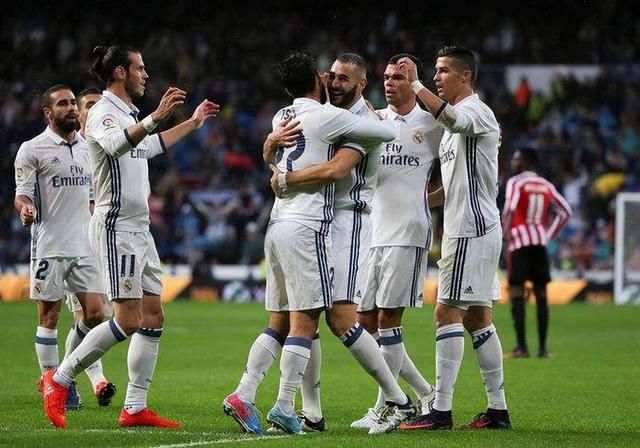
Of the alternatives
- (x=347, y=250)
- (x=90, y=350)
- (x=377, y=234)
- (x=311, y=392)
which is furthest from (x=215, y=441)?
(x=377, y=234)

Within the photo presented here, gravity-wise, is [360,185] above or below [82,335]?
above

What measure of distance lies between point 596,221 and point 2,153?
45.4 feet

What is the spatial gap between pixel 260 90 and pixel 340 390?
20.9 meters

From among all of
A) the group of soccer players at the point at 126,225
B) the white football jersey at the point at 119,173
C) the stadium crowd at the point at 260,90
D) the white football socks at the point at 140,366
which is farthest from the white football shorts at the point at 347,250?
the stadium crowd at the point at 260,90

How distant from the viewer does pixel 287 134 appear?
313 inches

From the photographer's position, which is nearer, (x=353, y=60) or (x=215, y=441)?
(x=215, y=441)

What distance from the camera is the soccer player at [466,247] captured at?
8.51 meters

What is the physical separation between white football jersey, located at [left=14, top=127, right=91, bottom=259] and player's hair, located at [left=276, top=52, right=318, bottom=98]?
2.90 meters

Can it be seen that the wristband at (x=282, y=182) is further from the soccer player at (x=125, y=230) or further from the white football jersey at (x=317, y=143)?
the soccer player at (x=125, y=230)

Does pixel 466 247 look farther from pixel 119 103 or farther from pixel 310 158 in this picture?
pixel 119 103

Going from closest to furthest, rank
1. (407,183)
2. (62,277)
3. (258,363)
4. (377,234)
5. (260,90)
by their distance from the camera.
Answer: (258,363)
(407,183)
(377,234)
(62,277)
(260,90)

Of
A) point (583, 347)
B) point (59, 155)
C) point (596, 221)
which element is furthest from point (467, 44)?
point (59, 155)

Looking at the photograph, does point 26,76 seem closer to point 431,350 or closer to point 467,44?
point 467,44

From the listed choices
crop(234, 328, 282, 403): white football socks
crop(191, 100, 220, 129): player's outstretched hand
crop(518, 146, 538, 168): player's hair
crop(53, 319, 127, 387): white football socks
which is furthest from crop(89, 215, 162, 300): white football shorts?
crop(518, 146, 538, 168): player's hair
